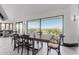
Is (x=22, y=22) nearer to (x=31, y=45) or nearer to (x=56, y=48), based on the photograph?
(x=31, y=45)

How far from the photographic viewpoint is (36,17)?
269 inches

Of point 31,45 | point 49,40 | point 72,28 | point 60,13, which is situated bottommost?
point 31,45

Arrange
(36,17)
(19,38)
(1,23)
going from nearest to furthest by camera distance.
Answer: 1. (19,38)
2. (36,17)
3. (1,23)

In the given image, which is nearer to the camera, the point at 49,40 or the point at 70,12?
the point at 49,40

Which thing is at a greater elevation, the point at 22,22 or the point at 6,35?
the point at 22,22

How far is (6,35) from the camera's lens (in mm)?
7230

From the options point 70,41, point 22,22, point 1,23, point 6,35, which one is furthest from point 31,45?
point 22,22

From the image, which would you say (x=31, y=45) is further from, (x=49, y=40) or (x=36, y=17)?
(x=36, y=17)

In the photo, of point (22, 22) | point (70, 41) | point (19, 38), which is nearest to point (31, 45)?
point (19, 38)

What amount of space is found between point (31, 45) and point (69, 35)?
6.80 ft
